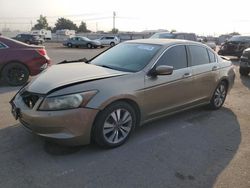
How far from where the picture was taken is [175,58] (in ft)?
17.7

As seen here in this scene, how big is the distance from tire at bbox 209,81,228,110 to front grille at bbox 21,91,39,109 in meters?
3.77

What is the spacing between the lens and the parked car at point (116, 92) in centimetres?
396

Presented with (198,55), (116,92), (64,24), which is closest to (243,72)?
(198,55)

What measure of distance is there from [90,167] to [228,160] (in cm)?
190

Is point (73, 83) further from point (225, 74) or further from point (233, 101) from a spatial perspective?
point (233, 101)

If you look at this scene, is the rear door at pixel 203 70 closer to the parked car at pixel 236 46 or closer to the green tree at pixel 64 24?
the parked car at pixel 236 46

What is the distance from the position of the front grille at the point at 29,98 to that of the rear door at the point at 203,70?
9.53 ft

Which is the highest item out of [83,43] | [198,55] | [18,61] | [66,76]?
[198,55]

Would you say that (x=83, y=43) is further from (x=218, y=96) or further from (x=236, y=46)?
(x=218, y=96)

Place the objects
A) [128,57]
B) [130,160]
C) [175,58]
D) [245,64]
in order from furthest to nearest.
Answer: [245,64] → [175,58] → [128,57] → [130,160]

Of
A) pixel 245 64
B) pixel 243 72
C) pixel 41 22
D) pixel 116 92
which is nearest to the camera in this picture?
pixel 116 92

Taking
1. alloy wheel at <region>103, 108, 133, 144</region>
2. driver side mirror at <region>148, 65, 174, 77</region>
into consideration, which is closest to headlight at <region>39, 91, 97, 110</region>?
alloy wheel at <region>103, 108, 133, 144</region>

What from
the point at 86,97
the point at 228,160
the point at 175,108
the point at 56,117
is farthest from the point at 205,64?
the point at 56,117

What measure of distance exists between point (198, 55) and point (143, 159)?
2.70m
